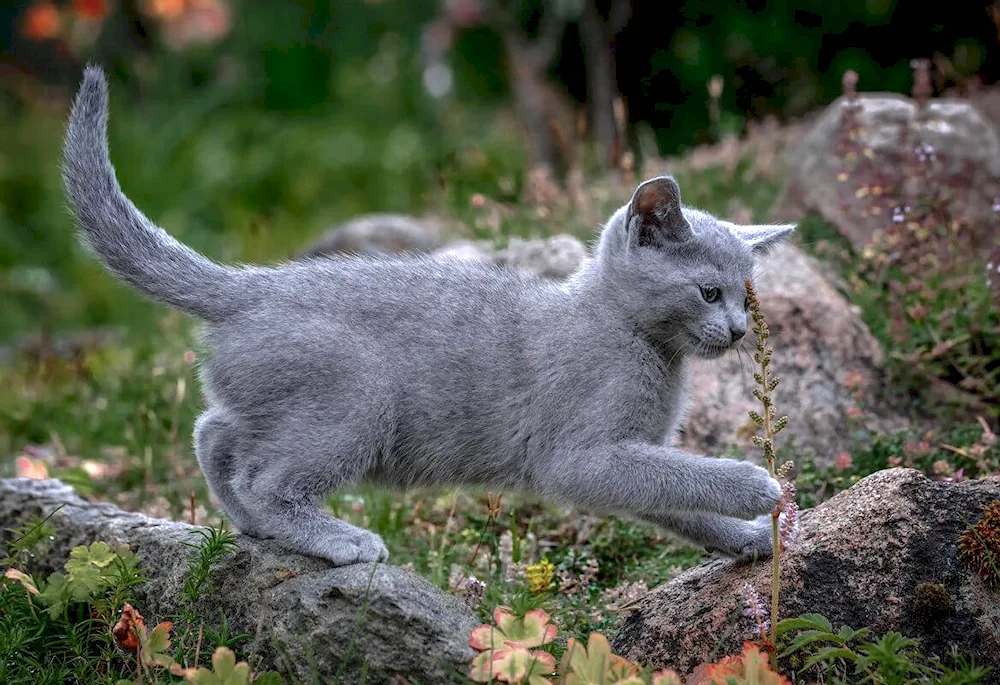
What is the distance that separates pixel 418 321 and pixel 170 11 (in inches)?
327

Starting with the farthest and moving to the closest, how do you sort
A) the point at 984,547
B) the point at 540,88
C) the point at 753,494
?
the point at 540,88 < the point at 753,494 < the point at 984,547

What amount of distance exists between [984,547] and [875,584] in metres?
0.27

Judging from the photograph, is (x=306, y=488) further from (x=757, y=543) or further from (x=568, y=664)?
(x=757, y=543)

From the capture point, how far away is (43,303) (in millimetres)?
8883

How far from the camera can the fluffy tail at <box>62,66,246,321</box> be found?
10.8 ft

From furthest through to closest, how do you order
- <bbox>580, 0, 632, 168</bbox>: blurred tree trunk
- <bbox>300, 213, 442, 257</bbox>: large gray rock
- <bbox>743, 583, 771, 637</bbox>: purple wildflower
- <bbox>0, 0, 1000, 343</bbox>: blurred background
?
1. <bbox>580, 0, 632, 168</bbox>: blurred tree trunk
2. <bbox>0, 0, 1000, 343</bbox>: blurred background
3. <bbox>300, 213, 442, 257</bbox>: large gray rock
4. <bbox>743, 583, 771, 637</bbox>: purple wildflower

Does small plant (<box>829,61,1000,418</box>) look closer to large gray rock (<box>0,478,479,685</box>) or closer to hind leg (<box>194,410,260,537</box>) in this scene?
large gray rock (<box>0,478,479,685</box>)

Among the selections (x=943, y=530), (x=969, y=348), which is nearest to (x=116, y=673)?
(x=943, y=530)

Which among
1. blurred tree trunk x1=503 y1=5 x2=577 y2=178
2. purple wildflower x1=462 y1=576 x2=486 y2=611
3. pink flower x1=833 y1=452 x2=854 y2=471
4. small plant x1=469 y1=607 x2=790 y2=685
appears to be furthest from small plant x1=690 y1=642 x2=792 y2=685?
blurred tree trunk x1=503 y1=5 x2=577 y2=178

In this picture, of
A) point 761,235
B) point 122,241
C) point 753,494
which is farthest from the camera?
point 761,235

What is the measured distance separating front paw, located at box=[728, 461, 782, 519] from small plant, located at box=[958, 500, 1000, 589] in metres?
0.46

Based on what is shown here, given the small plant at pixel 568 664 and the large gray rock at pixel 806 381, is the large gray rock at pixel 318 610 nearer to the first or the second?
the small plant at pixel 568 664

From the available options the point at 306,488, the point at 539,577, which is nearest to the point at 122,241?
the point at 306,488

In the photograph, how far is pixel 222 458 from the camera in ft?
11.0
